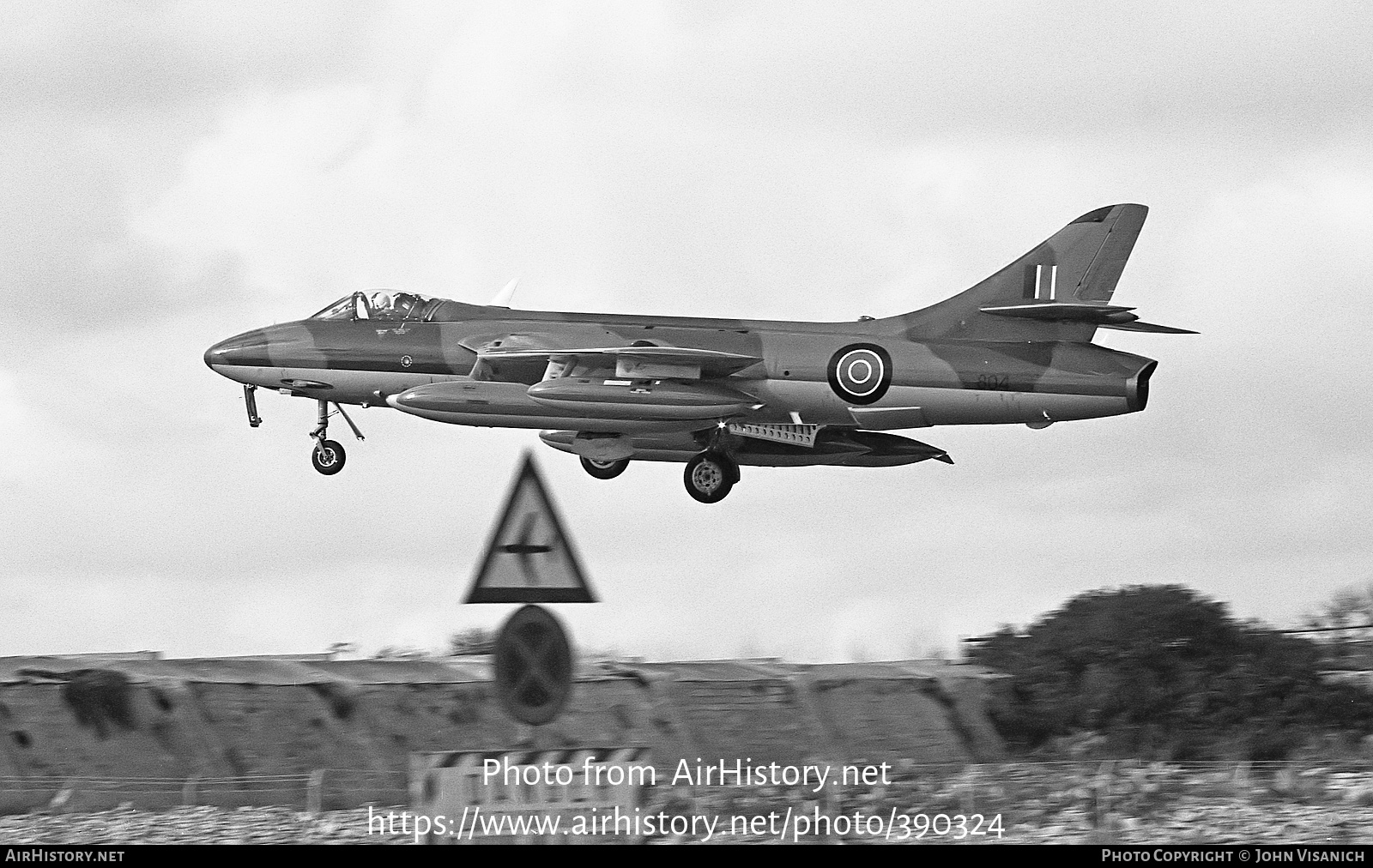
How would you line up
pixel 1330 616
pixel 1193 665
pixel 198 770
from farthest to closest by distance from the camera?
pixel 1330 616, pixel 1193 665, pixel 198 770

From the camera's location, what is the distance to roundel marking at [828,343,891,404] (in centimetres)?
2414

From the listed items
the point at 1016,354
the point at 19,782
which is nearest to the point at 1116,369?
the point at 1016,354

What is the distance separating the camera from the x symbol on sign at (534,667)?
9609mm

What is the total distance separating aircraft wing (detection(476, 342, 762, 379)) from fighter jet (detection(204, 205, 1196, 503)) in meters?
0.02

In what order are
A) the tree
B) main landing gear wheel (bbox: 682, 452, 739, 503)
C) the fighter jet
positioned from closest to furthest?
the tree → the fighter jet → main landing gear wheel (bbox: 682, 452, 739, 503)

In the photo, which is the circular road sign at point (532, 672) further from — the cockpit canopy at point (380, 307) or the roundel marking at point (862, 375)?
the cockpit canopy at point (380, 307)

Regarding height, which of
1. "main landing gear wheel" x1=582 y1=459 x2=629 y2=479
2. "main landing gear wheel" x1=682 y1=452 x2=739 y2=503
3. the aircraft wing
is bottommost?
"main landing gear wheel" x1=682 y1=452 x2=739 y2=503

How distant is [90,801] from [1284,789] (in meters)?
11.0

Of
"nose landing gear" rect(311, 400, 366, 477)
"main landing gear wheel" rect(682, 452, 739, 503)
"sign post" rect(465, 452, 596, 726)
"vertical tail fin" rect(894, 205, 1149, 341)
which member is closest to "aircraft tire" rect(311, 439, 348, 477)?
"nose landing gear" rect(311, 400, 366, 477)

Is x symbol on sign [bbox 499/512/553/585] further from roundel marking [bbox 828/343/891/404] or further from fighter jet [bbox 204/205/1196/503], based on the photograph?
roundel marking [bbox 828/343/891/404]

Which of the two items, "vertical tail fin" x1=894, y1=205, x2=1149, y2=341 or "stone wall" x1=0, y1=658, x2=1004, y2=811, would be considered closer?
"stone wall" x1=0, y1=658, x2=1004, y2=811

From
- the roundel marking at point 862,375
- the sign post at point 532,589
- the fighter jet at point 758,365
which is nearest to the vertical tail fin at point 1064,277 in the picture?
the fighter jet at point 758,365
